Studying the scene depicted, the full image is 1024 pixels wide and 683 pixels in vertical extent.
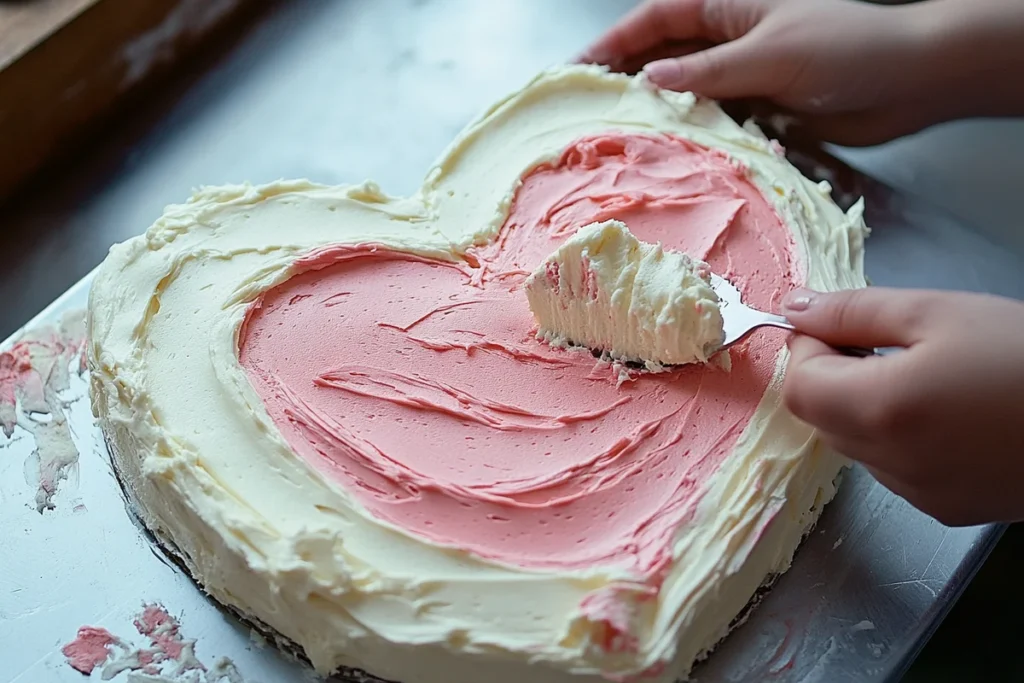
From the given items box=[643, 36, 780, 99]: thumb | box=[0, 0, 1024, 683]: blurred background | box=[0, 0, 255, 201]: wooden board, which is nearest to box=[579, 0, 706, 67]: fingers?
box=[643, 36, 780, 99]: thumb

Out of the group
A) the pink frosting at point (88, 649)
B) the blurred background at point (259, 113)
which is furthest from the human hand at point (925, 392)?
the pink frosting at point (88, 649)

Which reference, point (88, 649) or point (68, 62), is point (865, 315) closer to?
point (88, 649)

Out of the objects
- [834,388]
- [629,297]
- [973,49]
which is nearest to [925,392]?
[834,388]

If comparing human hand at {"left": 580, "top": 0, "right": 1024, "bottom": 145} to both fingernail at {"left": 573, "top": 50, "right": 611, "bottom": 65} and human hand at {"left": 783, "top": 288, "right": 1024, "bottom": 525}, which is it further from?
human hand at {"left": 783, "top": 288, "right": 1024, "bottom": 525}

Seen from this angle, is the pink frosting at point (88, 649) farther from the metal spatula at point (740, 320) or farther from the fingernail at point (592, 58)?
the fingernail at point (592, 58)

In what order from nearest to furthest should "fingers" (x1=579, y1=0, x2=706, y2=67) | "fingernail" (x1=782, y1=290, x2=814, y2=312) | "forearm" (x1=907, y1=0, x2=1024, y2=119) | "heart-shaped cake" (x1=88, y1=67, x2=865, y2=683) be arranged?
"heart-shaped cake" (x1=88, y1=67, x2=865, y2=683), "fingernail" (x1=782, y1=290, x2=814, y2=312), "forearm" (x1=907, y1=0, x2=1024, y2=119), "fingers" (x1=579, y1=0, x2=706, y2=67)

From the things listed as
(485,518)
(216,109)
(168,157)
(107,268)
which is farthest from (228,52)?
(485,518)

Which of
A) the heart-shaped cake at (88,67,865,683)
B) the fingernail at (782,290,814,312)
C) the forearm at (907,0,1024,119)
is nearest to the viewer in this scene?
the heart-shaped cake at (88,67,865,683)
